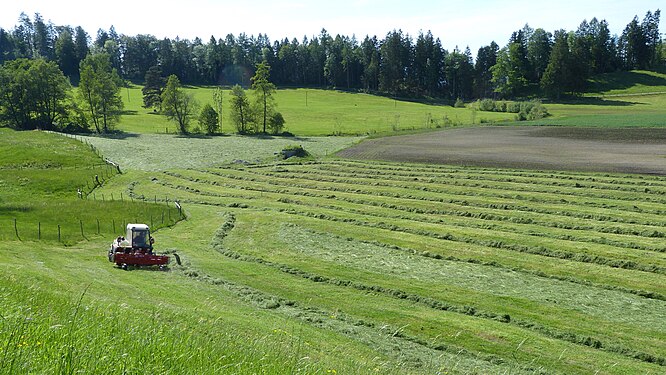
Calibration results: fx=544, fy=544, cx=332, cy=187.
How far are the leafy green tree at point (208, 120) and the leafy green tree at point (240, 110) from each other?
4377 millimetres

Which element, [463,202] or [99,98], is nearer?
[463,202]

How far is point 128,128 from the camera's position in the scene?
132 m

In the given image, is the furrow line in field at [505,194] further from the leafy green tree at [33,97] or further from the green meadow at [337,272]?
the leafy green tree at [33,97]

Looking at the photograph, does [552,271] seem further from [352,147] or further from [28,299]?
[352,147]

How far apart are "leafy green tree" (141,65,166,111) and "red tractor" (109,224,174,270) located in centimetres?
13401

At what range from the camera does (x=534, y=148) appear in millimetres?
89312

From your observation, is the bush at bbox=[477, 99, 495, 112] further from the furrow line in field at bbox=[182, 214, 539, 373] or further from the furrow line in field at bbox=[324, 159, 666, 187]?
the furrow line in field at bbox=[182, 214, 539, 373]

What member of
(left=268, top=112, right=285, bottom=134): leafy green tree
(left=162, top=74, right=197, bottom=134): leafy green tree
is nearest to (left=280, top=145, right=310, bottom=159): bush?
(left=268, top=112, right=285, bottom=134): leafy green tree

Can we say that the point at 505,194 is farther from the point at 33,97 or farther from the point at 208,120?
the point at 33,97

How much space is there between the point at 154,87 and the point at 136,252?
13914 centimetres

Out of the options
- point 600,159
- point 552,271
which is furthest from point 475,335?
point 600,159

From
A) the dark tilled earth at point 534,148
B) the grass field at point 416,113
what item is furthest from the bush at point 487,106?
the dark tilled earth at point 534,148

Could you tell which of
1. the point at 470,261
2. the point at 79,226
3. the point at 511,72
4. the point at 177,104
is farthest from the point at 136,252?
the point at 511,72

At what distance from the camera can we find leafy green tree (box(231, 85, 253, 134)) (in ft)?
411
